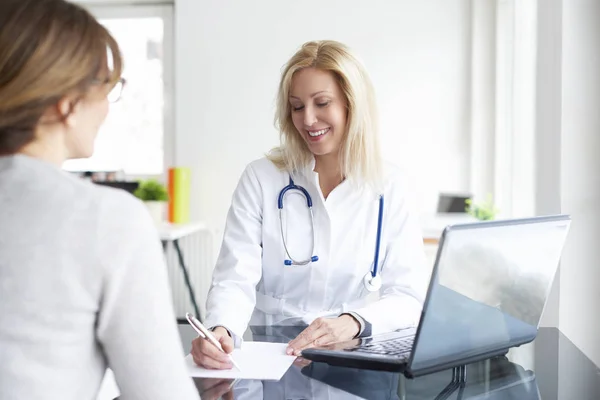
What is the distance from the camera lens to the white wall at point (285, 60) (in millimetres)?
4316

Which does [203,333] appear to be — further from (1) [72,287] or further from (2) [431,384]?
(1) [72,287]

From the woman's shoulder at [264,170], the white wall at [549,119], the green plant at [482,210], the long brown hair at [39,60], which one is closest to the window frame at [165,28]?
the green plant at [482,210]

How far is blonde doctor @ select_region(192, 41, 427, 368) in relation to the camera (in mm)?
1807

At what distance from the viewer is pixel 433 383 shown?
1.22m

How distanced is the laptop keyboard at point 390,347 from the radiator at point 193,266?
3.28 metres

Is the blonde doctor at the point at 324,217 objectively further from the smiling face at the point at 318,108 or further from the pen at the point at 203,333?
the pen at the point at 203,333

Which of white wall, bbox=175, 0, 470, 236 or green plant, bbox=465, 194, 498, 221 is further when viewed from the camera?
white wall, bbox=175, 0, 470, 236

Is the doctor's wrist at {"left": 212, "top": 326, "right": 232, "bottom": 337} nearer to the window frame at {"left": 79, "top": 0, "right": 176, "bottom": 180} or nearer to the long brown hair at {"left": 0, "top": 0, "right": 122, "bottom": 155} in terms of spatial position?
the long brown hair at {"left": 0, "top": 0, "right": 122, "bottom": 155}

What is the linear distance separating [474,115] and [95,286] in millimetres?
3743

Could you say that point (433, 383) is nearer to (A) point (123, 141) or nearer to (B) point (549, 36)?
(B) point (549, 36)

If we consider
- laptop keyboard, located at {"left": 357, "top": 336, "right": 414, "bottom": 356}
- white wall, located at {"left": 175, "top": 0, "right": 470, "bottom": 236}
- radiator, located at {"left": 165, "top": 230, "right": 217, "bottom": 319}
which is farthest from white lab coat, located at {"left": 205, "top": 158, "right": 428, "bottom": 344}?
radiator, located at {"left": 165, "top": 230, "right": 217, "bottom": 319}

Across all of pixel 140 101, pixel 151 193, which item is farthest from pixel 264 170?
pixel 140 101

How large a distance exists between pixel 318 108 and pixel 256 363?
0.75 m

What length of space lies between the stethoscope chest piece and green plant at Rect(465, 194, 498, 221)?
5.98 ft
